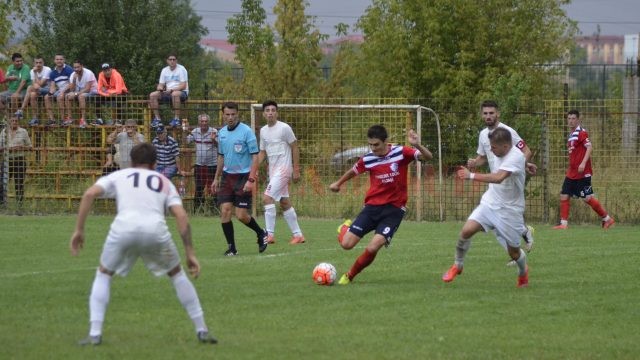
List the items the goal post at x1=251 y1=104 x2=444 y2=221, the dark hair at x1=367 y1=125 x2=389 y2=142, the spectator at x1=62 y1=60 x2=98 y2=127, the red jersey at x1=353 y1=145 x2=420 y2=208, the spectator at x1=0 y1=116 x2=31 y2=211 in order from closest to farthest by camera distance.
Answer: the dark hair at x1=367 y1=125 x2=389 y2=142, the red jersey at x1=353 y1=145 x2=420 y2=208, the goal post at x1=251 y1=104 x2=444 y2=221, the spectator at x1=0 y1=116 x2=31 y2=211, the spectator at x1=62 y1=60 x2=98 y2=127

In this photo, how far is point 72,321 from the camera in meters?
9.32

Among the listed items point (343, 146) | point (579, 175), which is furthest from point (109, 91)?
point (579, 175)

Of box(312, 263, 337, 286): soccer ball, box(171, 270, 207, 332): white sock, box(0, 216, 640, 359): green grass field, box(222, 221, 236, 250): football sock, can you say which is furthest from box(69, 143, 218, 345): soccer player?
box(222, 221, 236, 250): football sock

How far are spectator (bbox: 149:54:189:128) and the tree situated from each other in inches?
445

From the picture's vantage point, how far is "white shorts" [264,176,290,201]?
16.4 meters

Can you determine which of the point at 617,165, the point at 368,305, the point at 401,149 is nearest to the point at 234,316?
the point at 368,305

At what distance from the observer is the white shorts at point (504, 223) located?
11312 millimetres

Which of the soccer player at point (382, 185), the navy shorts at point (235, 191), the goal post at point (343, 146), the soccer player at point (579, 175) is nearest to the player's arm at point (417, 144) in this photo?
the soccer player at point (382, 185)

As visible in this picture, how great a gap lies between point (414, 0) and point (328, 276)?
73.6 ft

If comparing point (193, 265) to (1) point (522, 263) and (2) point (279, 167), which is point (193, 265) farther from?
(2) point (279, 167)

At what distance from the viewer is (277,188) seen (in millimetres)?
16422

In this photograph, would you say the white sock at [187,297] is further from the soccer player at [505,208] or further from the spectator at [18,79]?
the spectator at [18,79]

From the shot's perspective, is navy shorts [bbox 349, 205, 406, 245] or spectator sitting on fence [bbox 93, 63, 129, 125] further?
spectator sitting on fence [bbox 93, 63, 129, 125]

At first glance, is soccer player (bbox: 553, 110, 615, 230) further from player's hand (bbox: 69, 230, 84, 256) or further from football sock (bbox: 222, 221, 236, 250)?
player's hand (bbox: 69, 230, 84, 256)
